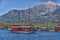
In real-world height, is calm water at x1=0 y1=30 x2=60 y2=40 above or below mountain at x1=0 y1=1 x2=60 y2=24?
below

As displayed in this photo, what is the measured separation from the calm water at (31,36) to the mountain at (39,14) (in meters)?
0.17

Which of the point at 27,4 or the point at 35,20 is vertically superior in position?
the point at 27,4

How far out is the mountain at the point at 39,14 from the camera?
265 cm

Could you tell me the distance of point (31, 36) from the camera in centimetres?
264

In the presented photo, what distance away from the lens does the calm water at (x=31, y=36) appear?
2.61 m

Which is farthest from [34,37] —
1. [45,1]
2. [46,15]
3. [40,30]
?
[45,1]

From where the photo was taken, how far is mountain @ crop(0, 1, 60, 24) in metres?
2.65

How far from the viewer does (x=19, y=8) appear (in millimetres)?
2688

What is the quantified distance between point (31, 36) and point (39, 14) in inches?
13.1

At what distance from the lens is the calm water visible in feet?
8.57

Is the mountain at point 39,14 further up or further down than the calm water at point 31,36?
further up

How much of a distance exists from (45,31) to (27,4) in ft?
1.51

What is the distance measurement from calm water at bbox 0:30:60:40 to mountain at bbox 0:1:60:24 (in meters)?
0.17

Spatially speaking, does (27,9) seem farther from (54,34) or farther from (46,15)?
(54,34)
